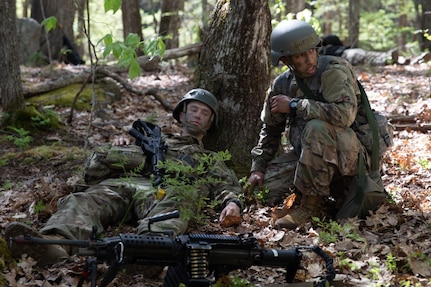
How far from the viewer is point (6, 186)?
6070 mm

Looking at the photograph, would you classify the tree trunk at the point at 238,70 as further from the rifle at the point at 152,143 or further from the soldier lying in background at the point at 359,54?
the soldier lying in background at the point at 359,54

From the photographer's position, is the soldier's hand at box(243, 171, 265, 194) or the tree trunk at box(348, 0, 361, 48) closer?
the soldier's hand at box(243, 171, 265, 194)

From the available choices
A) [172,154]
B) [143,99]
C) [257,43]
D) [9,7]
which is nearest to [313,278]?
[172,154]

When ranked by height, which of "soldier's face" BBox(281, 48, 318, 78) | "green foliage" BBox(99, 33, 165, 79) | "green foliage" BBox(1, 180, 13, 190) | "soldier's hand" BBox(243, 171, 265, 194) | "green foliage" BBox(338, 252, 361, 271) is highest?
"green foliage" BBox(99, 33, 165, 79)

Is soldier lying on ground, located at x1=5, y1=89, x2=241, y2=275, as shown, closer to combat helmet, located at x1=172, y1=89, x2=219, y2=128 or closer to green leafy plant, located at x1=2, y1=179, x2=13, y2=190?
combat helmet, located at x1=172, y1=89, x2=219, y2=128

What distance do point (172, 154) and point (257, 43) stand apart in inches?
61.9

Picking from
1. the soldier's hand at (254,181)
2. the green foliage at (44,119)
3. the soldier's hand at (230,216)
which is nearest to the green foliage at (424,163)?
the soldier's hand at (254,181)

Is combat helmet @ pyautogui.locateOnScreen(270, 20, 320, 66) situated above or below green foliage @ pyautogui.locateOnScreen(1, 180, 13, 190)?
above

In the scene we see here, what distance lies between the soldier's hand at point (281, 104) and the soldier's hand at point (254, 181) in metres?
0.74

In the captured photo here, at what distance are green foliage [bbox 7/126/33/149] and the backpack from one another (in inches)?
173

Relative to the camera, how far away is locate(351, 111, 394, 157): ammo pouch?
5.27m

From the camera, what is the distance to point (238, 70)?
608 cm

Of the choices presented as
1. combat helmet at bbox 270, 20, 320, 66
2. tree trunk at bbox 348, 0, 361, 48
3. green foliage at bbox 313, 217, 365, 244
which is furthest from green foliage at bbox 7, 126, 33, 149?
tree trunk at bbox 348, 0, 361, 48

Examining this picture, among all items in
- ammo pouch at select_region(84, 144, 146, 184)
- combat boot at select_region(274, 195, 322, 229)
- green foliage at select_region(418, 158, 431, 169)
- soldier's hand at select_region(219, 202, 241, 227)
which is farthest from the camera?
green foliage at select_region(418, 158, 431, 169)
